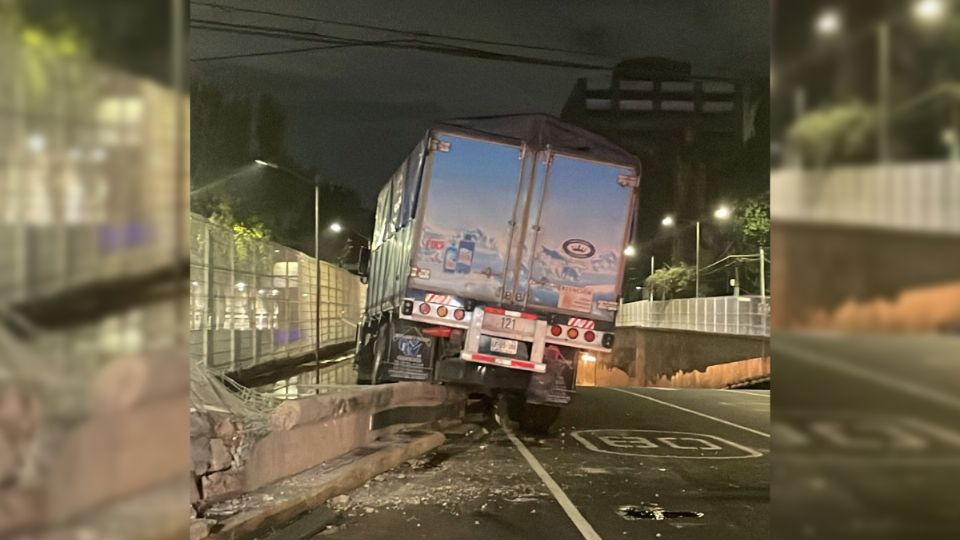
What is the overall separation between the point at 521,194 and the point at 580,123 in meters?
1.29

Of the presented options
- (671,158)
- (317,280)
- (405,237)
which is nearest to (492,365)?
(405,237)

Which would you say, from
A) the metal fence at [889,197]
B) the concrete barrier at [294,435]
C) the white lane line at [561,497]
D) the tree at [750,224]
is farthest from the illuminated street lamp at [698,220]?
the metal fence at [889,197]

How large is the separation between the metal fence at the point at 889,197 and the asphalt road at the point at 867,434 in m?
0.36

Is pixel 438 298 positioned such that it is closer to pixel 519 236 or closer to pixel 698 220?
pixel 519 236

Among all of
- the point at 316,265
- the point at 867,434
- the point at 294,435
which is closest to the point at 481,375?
the point at 294,435

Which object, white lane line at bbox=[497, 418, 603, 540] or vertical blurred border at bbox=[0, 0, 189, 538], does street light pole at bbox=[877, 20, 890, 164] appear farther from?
white lane line at bbox=[497, 418, 603, 540]

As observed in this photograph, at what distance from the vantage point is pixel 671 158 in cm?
1070

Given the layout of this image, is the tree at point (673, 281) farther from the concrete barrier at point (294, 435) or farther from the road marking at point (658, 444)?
the concrete barrier at point (294, 435)

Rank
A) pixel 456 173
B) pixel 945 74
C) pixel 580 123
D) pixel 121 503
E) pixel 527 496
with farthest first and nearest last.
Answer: pixel 580 123 → pixel 456 173 → pixel 527 496 → pixel 945 74 → pixel 121 503

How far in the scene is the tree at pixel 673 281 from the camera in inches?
589

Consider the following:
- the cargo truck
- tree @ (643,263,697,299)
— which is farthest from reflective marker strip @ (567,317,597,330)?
tree @ (643,263,697,299)

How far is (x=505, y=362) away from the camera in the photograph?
8125 millimetres

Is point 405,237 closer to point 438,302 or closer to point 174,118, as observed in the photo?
point 438,302

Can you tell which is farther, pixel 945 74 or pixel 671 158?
pixel 671 158
